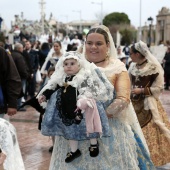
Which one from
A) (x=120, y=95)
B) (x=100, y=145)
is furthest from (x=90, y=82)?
(x=100, y=145)

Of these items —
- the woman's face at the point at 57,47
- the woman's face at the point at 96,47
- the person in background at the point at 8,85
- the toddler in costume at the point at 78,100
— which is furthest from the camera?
the woman's face at the point at 57,47

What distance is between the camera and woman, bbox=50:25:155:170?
373 centimetres

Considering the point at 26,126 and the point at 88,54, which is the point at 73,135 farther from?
the point at 26,126

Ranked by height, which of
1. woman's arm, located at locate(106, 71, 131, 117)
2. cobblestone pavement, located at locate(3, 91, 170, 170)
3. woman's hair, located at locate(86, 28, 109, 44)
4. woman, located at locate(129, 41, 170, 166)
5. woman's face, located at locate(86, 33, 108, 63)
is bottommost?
cobblestone pavement, located at locate(3, 91, 170, 170)

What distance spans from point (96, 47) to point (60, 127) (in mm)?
770

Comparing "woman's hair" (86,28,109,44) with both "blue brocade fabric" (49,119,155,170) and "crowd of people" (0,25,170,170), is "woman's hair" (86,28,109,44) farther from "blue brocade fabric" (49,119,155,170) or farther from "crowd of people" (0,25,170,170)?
"blue brocade fabric" (49,119,155,170)

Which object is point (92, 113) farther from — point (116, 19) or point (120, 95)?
point (116, 19)

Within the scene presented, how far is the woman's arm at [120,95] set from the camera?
3.70m

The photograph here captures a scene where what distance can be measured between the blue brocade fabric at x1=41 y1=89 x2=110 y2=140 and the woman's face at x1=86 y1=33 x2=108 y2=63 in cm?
49

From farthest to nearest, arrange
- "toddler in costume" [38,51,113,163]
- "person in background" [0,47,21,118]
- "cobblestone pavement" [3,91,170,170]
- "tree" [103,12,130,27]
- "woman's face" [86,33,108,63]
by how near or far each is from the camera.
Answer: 1. "tree" [103,12,130,27]
2. "cobblestone pavement" [3,91,170,170]
3. "person in background" [0,47,21,118]
4. "woman's face" [86,33,108,63]
5. "toddler in costume" [38,51,113,163]

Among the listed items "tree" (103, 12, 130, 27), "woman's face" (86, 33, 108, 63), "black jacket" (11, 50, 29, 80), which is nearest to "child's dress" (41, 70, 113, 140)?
"woman's face" (86, 33, 108, 63)

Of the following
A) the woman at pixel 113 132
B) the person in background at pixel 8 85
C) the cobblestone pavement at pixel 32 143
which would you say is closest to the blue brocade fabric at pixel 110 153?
the woman at pixel 113 132

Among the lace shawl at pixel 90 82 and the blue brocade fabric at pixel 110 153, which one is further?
the blue brocade fabric at pixel 110 153

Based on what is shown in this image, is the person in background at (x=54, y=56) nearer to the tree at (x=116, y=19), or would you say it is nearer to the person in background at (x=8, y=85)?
the person in background at (x=8, y=85)
